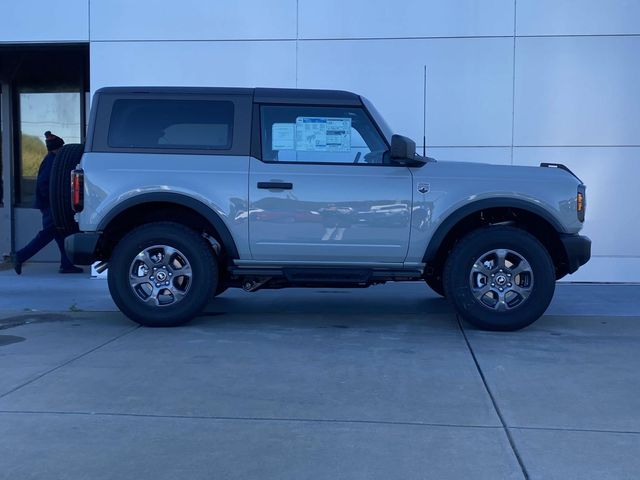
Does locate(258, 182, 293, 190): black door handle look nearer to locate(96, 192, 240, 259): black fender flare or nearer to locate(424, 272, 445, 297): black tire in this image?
locate(96, 192, 240, 259): black fender flare

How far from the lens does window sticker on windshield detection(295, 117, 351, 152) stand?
21.5 ft

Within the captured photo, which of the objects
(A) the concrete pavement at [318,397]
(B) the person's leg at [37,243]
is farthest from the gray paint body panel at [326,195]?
(B) the person's leg at [37,243]

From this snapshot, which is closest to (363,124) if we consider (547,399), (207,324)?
(207,324)

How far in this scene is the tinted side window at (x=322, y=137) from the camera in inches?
257

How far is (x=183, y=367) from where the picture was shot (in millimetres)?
5359

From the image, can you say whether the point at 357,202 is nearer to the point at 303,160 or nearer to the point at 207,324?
the point at 303,160

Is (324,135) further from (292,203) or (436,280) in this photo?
(436,280)

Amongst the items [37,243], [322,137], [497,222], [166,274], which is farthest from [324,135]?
[37,243]

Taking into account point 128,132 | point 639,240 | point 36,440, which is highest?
point 128,132

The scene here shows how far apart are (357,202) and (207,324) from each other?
194 cm

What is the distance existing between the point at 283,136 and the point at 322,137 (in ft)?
1.20

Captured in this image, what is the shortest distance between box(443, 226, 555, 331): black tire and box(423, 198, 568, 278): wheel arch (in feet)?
0.64

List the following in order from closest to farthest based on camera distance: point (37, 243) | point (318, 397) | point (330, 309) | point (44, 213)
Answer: point (318, 397) < point (330, 309) < point (37, 243) < point (44, 213)

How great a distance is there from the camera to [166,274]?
658 centimetres
